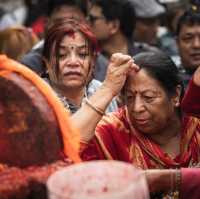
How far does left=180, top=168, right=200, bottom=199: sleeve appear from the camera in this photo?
2369 millimetres

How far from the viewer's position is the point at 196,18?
4.63 meters

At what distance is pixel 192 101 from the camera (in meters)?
2.60

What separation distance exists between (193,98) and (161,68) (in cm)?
30

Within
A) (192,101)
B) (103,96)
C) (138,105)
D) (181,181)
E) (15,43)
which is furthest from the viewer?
(15,43)

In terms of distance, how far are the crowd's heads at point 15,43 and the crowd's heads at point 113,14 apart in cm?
58


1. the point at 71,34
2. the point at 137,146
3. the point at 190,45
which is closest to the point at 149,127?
the point at 137,146

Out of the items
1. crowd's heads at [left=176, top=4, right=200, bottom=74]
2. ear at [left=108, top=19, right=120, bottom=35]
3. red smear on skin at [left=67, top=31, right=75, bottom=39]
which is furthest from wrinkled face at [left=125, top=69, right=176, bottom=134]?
ear at [left=108, top=19, right=120, bottom=35]

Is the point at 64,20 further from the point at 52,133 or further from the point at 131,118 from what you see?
the point at 52,133

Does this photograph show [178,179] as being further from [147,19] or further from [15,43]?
[147,19]

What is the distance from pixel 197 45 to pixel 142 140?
2.02 metres

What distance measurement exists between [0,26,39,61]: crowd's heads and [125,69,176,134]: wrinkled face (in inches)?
91.3

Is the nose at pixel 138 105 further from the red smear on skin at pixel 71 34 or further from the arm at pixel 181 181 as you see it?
the red smear on skin at pixel 71 34

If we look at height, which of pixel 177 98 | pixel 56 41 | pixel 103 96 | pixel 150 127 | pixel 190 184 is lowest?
pixel 190 184

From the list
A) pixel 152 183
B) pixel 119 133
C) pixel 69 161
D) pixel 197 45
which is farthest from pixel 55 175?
pixel 197 45
